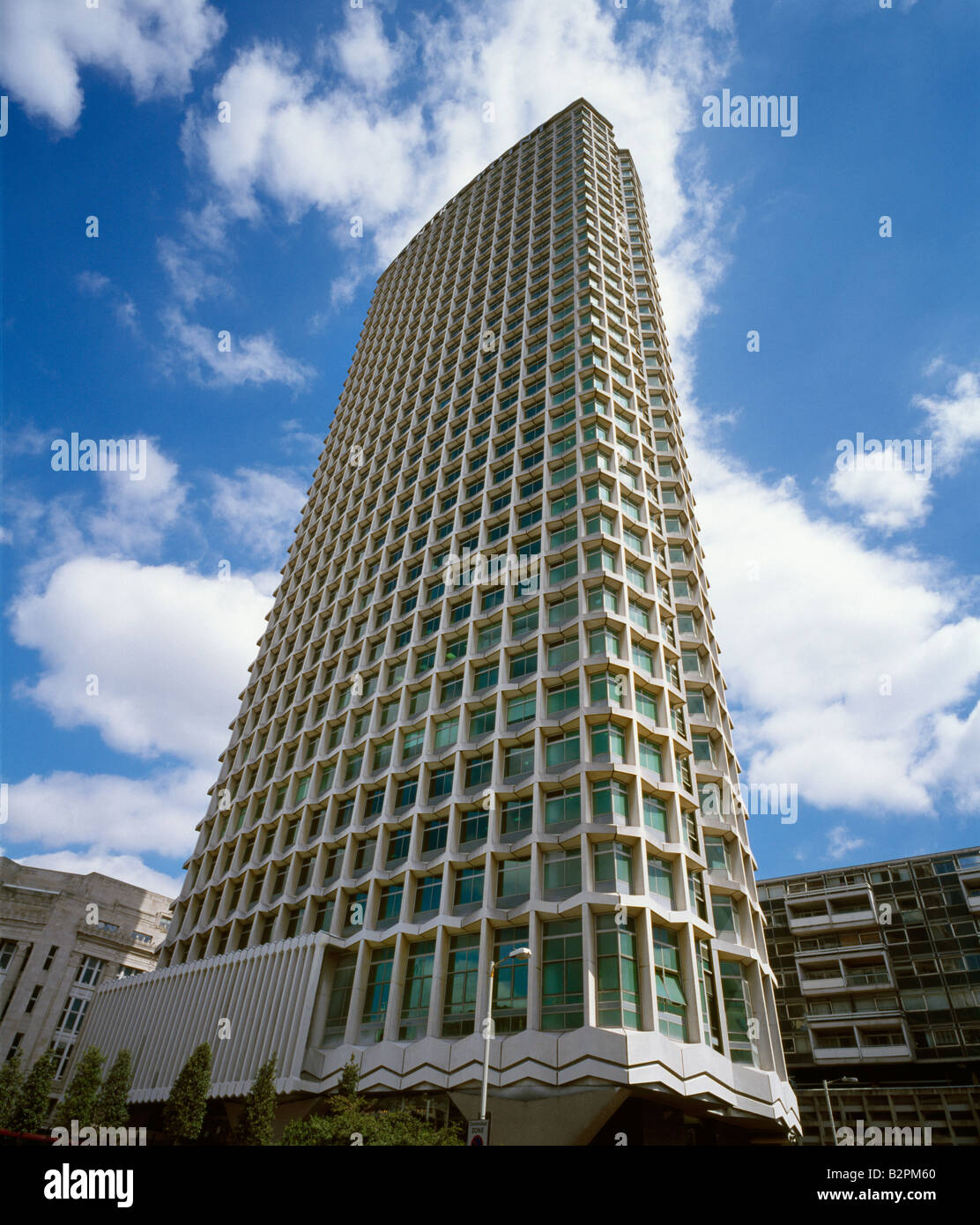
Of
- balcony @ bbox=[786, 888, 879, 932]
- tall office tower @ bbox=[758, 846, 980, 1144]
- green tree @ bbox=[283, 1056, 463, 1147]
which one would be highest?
balcony @ bbox=[786, 888, 879, 932]

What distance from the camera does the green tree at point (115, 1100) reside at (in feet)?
111

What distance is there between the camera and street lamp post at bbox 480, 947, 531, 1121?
80.2 feet

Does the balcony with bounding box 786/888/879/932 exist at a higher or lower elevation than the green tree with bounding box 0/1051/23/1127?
higher

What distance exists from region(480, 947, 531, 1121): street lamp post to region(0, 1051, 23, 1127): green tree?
21646 millimetres

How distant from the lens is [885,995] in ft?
211

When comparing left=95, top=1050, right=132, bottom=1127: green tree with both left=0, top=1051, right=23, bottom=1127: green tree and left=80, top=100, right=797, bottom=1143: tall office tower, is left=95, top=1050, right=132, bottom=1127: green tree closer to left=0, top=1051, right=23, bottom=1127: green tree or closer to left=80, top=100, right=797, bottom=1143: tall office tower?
left=0, top=1051, right=23, bottom=1127: green tree

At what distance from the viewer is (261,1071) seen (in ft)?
97.9

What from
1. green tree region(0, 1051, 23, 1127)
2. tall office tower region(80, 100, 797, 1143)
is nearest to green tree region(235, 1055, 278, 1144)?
tall office tower region(80, 100, 797, 1143)

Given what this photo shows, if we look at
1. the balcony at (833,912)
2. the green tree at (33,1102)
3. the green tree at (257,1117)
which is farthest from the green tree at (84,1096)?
the balcony at (833,912)

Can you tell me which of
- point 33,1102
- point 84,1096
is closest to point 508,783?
point 84,1096

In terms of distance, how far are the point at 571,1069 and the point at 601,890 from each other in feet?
21.5

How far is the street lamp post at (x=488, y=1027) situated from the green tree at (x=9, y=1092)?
21.6 metres
